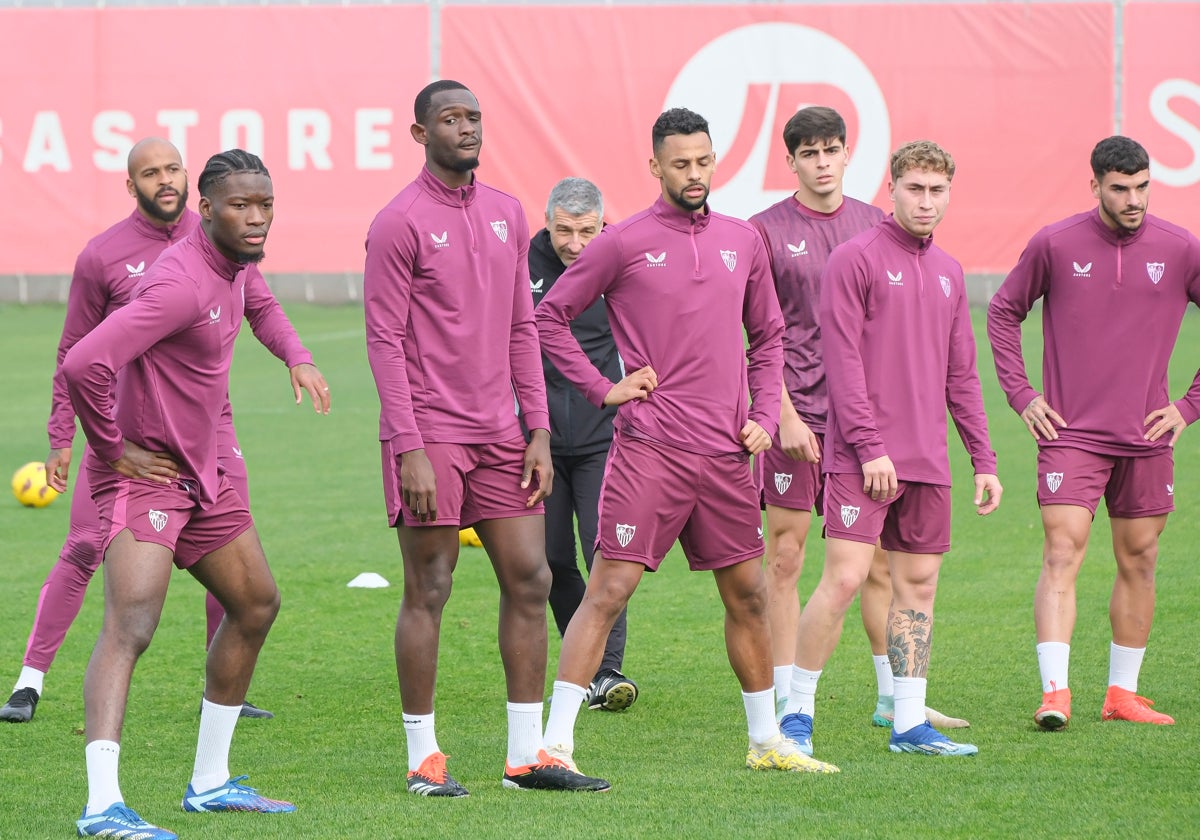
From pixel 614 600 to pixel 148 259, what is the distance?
2425mm

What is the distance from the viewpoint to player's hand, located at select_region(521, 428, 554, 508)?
5.55m

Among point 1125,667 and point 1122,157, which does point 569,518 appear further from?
point 1122,157

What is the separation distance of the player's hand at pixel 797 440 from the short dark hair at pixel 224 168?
2.18 meters

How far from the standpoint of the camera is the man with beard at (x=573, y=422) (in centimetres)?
704

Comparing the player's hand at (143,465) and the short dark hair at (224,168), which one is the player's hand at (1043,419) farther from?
the player's hand at (143,465)

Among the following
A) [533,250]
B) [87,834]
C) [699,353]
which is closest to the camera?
[87,834]

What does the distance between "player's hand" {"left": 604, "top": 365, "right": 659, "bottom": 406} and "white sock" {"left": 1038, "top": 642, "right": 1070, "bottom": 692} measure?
6.68 feet

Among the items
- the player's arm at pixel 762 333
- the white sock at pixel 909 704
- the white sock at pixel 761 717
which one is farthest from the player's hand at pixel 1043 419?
the white sock at pixel 761 717

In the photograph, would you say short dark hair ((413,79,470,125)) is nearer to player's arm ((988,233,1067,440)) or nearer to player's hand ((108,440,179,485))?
player's hand ((108,440,179,485))

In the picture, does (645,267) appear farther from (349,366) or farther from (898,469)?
(349,366)

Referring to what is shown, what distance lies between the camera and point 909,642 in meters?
6.02

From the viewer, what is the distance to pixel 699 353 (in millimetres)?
5594

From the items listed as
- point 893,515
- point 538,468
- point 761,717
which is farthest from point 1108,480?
point 538,468

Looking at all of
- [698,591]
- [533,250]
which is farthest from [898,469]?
[698,591]
